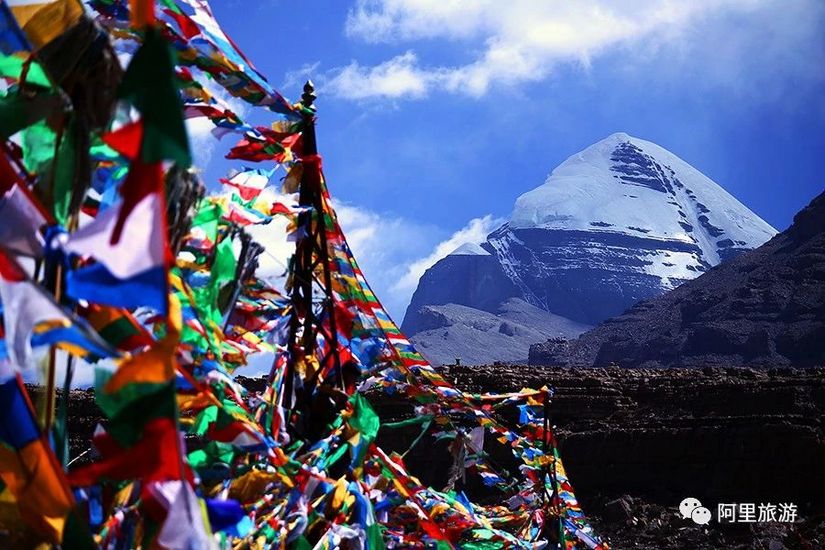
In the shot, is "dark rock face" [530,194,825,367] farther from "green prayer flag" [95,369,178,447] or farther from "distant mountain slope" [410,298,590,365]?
"green prayer flag" [95,369,178,447]

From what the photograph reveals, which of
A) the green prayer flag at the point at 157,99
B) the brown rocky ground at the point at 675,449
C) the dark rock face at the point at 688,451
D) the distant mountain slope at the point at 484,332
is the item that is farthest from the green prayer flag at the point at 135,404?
the distant mountain slope at the point at 484,332

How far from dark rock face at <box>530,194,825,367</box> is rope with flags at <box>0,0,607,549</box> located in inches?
1762

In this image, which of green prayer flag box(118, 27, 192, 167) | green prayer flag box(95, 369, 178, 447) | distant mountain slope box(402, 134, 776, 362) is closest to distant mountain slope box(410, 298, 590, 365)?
distant mountain slope box(402, 134, 776, 362)

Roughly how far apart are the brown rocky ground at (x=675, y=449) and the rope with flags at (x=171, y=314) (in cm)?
1316

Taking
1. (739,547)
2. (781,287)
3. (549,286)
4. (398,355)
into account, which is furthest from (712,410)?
(549,286)

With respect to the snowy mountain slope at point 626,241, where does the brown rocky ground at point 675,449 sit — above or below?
below

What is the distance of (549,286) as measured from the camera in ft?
360

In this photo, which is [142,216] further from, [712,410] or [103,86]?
[712,410]

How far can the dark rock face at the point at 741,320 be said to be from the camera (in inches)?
1906

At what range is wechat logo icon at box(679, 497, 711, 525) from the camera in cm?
1795

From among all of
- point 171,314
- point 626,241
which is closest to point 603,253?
point 626,241

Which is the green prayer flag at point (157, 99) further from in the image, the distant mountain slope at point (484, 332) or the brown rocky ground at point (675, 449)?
the distant mountain slope at point (484, 332)

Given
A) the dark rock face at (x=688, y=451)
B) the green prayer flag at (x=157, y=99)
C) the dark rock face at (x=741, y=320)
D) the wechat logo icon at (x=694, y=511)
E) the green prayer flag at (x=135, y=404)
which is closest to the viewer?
the green prayer flag at (x=157, y=99)

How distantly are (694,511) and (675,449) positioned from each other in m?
2.82
